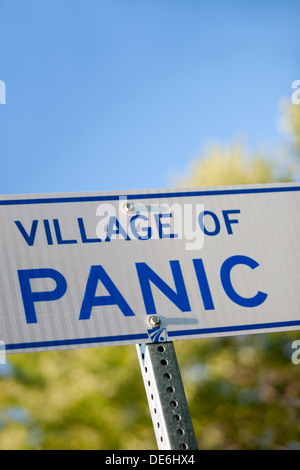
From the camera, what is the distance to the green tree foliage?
8117 mm

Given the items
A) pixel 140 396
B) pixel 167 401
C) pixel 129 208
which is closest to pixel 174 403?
pixel 167 401

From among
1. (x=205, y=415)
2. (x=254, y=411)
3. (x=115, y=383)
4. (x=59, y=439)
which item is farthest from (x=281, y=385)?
(x=59, y=439)

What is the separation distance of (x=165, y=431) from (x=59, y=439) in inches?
296

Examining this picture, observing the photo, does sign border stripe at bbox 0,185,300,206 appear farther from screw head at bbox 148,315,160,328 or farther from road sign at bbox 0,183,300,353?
screw head at bbox 148,315,160,328

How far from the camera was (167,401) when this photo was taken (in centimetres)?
114

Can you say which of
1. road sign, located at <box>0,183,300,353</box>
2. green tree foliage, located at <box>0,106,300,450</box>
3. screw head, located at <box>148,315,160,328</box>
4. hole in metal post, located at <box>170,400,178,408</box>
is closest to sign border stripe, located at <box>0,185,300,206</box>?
road sign, located at <box>0,183,300,353</box>

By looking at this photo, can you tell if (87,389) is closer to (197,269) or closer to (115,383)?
(115,383)

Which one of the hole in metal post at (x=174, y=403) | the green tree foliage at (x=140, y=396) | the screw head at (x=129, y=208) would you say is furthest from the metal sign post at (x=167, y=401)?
the green tree foliage at (x=140, y=396)

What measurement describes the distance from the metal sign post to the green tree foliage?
6935mm

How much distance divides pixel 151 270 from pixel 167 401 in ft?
1.17

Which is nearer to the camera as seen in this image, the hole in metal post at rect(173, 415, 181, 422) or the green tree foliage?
the hole in metal post at rect(173, 415, 181, 422)

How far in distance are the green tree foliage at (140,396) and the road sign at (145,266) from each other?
6.81 meters

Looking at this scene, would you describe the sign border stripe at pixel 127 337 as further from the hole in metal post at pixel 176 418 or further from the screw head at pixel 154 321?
the hole in metal post at pixel 176 418

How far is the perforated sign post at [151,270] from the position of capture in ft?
4.18
